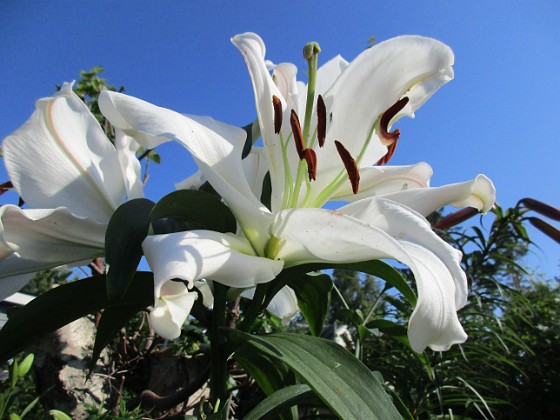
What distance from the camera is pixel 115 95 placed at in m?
0.43

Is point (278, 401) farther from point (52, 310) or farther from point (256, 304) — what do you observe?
point (52, 310)

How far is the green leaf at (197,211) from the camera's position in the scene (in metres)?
0.43

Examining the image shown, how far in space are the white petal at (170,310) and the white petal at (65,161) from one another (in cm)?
20

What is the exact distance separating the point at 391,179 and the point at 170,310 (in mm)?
320

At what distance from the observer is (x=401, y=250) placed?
13.9 inches

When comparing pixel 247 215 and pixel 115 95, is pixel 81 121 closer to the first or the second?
pixel 115 95

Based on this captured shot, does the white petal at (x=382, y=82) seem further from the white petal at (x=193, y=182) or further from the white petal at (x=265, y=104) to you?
the white petal at (x=193, y=182)

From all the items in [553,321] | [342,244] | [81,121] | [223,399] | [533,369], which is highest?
[553,321]

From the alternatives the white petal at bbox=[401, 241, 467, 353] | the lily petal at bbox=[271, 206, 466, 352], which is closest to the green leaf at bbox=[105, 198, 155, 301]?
the lily petal at bbox=[271, 206, 466, 352]

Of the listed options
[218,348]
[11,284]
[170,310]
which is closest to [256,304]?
[218,348]

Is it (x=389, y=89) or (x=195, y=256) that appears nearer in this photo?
(x=195, y=256)

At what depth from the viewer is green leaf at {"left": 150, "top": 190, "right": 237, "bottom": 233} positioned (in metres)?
0.43

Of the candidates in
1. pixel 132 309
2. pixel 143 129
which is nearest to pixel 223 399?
pixel 132 309

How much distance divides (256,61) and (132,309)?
308 millimetres
